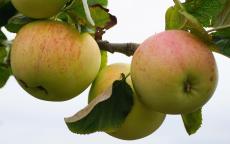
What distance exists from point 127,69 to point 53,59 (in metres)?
0.31

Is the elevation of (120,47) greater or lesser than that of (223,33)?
lesser

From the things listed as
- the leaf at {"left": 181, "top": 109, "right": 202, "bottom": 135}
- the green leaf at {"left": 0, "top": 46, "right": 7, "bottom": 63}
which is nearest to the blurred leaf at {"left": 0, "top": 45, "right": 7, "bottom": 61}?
the green leaf at {"left": 0, "top": 46, "right": 7, "bottom": 63}

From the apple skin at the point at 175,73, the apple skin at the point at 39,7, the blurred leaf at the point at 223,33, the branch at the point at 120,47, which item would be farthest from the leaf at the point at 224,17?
the apple skin at the point at 39,7

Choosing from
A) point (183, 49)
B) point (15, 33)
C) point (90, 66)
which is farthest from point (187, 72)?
point (15, 33)

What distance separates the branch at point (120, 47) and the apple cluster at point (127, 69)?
0.21ft

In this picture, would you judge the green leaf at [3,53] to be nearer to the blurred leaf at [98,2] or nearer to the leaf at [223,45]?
the blurred leaf at [98,2]

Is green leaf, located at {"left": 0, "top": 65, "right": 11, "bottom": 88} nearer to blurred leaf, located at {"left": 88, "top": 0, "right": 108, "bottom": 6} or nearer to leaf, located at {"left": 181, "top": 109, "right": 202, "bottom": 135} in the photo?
blurred leaf, located at {"left": 88, "top": 0, "right": 108, "bottom": 6}

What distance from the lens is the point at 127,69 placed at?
6.33 feet

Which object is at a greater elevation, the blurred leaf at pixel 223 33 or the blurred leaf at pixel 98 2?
the blurred leaf at pixel 223 33

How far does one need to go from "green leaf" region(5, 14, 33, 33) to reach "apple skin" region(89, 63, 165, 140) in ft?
0.86

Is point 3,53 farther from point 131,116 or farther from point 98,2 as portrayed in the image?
point 131,116

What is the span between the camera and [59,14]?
1824mm

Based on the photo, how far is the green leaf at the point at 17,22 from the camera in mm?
1831

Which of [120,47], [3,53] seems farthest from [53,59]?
[3,53]
